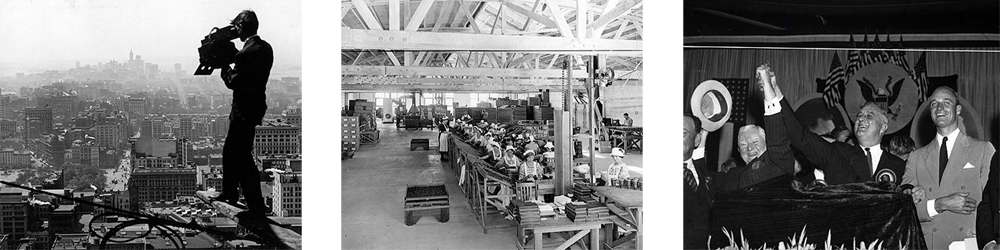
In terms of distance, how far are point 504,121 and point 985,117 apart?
11506 millimetres

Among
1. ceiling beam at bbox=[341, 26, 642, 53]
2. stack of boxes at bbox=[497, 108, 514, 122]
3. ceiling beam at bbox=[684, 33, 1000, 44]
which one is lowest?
stack of boxes at bbox=[497, 108, 514, 122]

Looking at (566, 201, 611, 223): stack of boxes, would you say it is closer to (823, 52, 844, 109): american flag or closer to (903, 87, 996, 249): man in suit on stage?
(823, 52, 844, 109): american flag

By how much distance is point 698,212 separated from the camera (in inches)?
139

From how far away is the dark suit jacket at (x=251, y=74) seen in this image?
290cm

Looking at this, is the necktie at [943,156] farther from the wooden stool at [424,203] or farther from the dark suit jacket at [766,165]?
the wooden stool at [424,203]

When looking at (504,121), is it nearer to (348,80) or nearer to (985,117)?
(348,80)

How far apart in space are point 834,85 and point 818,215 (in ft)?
2.79

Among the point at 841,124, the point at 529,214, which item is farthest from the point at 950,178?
the point at 529,214

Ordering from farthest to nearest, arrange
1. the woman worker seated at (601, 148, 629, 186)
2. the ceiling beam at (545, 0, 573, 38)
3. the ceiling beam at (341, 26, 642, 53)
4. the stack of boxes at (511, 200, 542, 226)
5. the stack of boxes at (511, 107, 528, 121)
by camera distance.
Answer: the stack of boxes at (511, 107, 528, 121)
the woman worker seated at (601, 148, 629, 186)
the ceiling beam at (545, 0, 573, 38)
the ceiling beam at (341, 26, 642, 53)
the stack of boxes at (511, 200, 542, 226)

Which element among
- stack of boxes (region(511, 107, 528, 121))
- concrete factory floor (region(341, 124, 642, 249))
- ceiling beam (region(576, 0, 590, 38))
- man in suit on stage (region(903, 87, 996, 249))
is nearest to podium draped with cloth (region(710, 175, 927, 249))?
man in suit on stage (region(903, 87, 996, 249))

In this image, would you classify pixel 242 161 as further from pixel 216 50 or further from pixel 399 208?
pixel 399 208

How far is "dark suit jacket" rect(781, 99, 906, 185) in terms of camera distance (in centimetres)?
358

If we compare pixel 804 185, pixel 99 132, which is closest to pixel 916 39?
pixel 804 185

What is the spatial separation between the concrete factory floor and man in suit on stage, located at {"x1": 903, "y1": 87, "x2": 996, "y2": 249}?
3148 millimetres
